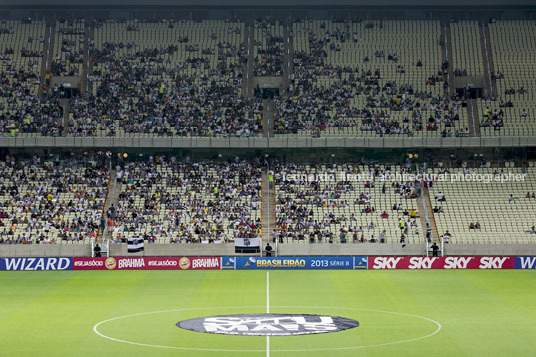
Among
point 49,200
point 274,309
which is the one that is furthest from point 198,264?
point 274,309

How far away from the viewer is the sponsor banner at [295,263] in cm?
5781

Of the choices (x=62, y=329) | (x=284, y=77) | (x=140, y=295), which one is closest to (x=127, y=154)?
(x=284, y=77)

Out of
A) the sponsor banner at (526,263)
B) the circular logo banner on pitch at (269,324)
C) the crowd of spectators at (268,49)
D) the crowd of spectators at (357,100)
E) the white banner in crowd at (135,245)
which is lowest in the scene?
the circular logo banner on pitch at (269,324)

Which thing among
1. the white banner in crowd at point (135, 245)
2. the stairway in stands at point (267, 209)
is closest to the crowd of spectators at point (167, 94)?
the stairway in stands at point (267, 209)

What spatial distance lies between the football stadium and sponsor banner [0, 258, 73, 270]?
0.52ft

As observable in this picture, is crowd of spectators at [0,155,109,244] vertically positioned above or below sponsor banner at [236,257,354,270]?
above

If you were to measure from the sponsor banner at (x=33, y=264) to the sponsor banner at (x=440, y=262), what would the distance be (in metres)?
22.7

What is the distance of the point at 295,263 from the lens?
58031 millimetres

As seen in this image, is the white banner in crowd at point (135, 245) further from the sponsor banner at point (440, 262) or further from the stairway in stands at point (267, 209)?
the sponsor banner at point (440, 262)

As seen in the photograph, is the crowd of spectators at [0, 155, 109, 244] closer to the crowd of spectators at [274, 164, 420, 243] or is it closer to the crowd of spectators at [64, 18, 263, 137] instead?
the crowd of spectators at [64, 18, 263, 137]

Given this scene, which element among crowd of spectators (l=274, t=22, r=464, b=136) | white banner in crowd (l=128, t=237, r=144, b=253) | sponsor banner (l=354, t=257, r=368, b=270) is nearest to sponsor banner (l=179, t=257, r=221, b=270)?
white banner in crowd (l=128, t=237, r=144, b=253)

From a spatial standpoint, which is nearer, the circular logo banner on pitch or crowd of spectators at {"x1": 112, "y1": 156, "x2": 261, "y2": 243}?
the circular logo banner on pitch

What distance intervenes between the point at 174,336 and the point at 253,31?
63573 mm

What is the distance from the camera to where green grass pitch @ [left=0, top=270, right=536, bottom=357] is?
26375mm
